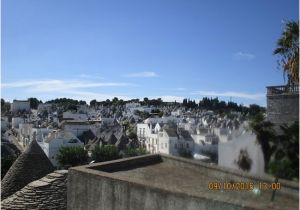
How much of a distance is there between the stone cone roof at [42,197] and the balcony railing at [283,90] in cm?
689

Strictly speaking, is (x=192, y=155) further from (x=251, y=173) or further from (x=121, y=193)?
(x=121, y=193)

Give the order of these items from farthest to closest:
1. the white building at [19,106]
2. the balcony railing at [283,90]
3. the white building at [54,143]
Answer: the white building at [19,106], the white building at [54,143], the balcony railing at [283,90]

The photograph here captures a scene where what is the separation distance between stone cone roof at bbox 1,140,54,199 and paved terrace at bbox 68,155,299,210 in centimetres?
455

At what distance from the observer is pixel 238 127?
14.4 ft

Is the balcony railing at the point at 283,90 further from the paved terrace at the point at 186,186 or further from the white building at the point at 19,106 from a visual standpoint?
the white building at the point at 19,106

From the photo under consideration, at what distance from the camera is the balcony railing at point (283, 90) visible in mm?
4230

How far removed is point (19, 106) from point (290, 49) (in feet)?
291

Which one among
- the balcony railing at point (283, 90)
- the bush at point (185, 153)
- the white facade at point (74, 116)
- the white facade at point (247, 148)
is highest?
the white facade at point (74, 116)

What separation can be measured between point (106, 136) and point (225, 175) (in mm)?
51288

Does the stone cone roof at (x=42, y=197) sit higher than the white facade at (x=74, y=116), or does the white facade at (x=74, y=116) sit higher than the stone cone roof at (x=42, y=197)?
the white facade at (x=74, y=116)

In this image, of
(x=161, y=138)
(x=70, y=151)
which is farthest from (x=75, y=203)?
(x=70, y=151)

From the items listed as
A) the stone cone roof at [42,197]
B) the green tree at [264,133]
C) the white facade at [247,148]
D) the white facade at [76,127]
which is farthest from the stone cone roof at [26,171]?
the white facade at [76,127]

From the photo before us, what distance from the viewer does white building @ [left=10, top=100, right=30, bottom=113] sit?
83.0m

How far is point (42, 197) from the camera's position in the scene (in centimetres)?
1016
